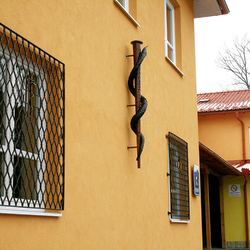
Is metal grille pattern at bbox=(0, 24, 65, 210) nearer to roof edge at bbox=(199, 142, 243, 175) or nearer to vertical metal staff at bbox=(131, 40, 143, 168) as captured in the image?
vertical metal staff at bbox=(131, 40, 143, 168)

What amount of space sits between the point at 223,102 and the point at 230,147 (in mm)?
2480

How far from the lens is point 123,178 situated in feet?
18.2

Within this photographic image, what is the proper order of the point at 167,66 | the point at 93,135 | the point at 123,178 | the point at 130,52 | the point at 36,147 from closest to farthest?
the point at 36,147, the point at 93,135, the point at 123,178, the point at 130,52, the point at 167,66

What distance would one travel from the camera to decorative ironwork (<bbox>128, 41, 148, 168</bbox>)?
5.75 metres

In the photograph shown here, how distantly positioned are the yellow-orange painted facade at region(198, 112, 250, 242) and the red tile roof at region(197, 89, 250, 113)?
1.09 ft

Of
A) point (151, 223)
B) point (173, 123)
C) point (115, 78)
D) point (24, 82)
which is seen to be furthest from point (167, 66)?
point (24, 82)

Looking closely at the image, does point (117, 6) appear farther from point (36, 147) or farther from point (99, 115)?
point (36, 147)

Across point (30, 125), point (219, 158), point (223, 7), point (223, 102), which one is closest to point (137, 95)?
point (30, 125)

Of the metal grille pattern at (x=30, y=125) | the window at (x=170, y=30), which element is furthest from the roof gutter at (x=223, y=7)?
the metal grille pattern at (x=30, y=125)

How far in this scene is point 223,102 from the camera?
1964 centimetres

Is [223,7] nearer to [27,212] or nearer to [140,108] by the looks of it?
[140,108]

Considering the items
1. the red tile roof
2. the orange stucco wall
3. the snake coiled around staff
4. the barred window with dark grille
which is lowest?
the barred window with dark grille

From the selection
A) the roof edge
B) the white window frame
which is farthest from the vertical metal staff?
the roof edge

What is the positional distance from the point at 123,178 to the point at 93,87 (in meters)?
1.31
